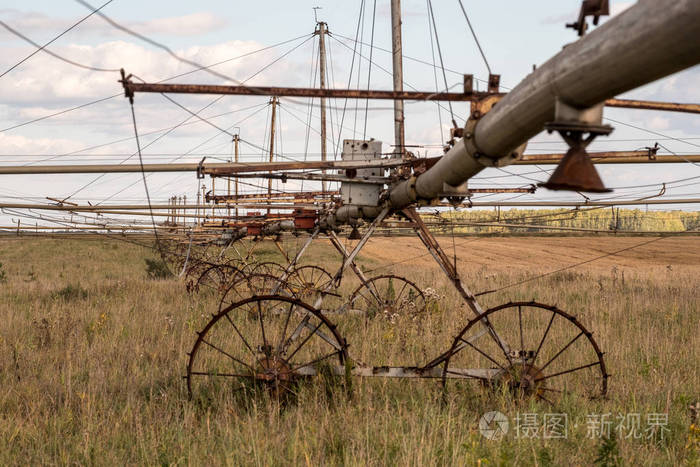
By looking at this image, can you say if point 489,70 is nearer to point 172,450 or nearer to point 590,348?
point 172,450

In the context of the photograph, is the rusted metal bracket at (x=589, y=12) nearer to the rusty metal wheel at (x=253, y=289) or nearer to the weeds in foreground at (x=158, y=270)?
the rusty metal wheel at (x=253, y=289)

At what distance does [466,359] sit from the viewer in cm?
746

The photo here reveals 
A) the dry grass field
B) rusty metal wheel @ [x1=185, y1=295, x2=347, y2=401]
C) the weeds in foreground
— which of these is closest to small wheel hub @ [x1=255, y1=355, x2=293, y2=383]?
rusty metal wheel @ [x1=185, y1=295, x2=347, y2=401]

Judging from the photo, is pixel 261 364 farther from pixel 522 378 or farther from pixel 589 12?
pixel 589 12

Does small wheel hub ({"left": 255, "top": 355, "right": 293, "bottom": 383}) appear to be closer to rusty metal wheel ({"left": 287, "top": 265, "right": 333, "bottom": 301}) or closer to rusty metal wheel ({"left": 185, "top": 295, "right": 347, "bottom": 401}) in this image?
rusty metal wheel ({"left": 185, "top": 295, "right": 347, "bottom": 401})

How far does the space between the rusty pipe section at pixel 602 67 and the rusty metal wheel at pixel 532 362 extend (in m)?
2.57

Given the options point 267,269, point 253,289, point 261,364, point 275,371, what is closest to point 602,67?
point 275,371

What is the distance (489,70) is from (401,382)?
365cm

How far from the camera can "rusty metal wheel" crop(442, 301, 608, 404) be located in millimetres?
5852

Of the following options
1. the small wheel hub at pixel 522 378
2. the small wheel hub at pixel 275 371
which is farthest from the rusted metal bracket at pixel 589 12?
the small wheel hub at pixel 275 371

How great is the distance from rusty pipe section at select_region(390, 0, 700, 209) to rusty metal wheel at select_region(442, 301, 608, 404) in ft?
8.44

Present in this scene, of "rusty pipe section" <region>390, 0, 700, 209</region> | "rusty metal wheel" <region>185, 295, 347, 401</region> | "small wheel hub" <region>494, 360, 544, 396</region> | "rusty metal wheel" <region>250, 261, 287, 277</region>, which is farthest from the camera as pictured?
"rusty metal wheel" <region>250, 261, 287, 277</region>

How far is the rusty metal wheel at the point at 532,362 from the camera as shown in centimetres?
585

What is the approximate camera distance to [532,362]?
19.8 feet
